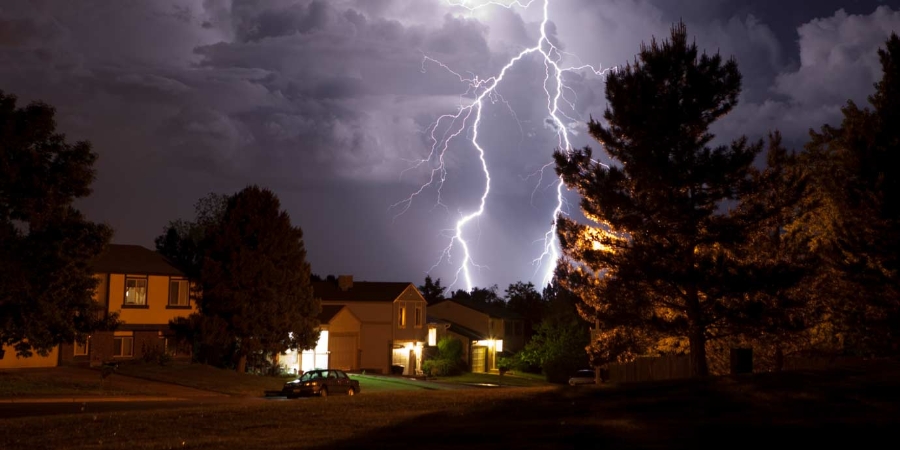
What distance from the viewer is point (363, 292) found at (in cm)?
6294

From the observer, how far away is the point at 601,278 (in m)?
28.8

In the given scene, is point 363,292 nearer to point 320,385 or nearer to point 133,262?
point 133,262

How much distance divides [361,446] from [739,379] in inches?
381

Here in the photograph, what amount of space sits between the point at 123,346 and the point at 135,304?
94.0 inches

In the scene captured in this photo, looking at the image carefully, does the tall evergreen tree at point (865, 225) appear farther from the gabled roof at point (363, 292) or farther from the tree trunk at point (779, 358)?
the gabled roof at point (363, 292)

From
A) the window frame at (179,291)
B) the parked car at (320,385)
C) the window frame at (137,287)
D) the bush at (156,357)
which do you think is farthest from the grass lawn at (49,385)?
the window frame at (179,291)

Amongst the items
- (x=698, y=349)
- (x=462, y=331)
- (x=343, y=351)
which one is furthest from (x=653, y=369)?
(x=462, y=331)

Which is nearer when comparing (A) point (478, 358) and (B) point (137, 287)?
(B) point (137, 287)

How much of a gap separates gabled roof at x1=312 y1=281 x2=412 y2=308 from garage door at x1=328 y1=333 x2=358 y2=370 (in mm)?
4447

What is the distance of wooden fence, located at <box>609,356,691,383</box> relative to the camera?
30.8m

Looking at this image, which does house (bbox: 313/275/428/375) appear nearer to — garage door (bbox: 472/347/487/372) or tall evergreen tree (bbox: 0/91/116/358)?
garage door (bbox: 472/347/487/372)

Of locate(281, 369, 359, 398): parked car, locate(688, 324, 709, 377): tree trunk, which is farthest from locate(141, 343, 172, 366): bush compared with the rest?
locate(688, 324, 709, 377): tree trunk

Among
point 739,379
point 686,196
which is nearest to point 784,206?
point 686,196

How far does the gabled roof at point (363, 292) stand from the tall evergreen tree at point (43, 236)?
94.3 feet
